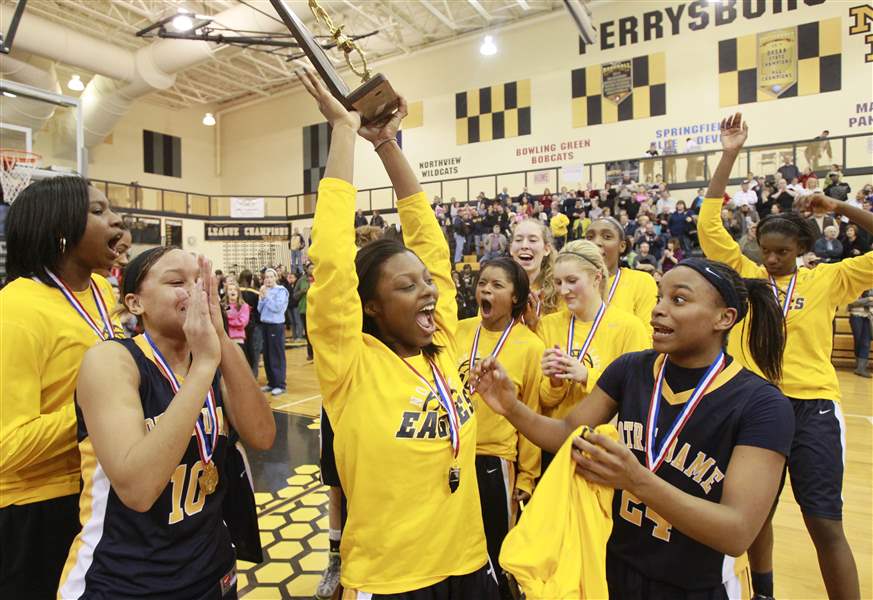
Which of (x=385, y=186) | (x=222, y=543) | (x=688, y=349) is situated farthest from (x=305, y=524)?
(x=385, y=186)

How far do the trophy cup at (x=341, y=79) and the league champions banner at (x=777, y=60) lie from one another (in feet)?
46.2

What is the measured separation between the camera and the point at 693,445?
1320 mm

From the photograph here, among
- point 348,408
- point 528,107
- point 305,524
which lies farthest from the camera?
point 528,107

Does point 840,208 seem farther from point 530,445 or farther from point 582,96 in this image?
point 582,96

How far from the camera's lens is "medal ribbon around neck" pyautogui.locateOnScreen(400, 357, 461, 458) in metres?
1.37

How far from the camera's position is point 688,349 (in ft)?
4.55

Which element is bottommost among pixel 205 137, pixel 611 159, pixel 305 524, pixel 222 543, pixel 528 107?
pixel 305 524

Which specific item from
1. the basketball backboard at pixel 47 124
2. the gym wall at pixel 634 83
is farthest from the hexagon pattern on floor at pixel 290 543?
the gym wall at pixel 634 83

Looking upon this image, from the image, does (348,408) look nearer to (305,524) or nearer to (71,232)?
(71,232)

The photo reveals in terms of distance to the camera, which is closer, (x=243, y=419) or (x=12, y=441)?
(x=12, y=441)

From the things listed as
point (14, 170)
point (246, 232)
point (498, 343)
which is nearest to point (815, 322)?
point (498, 343)

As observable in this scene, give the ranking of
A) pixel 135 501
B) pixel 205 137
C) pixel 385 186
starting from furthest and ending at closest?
1. pixel 205 137
2. pixel 385 186
3. pixel 135 501

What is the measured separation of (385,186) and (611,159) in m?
7.45

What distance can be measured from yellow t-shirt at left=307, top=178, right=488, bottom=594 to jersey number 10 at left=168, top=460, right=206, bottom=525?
34 cm
